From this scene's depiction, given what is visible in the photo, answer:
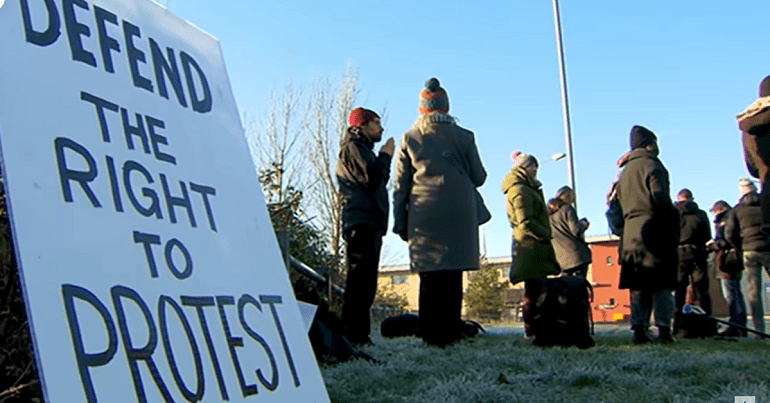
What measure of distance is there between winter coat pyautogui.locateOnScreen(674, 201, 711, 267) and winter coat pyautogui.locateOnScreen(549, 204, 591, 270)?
1.01m

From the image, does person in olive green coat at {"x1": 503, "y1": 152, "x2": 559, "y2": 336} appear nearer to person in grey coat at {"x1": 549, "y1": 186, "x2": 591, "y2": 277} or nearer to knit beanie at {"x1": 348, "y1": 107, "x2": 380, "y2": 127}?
knit beanie at {"x1": 348, "y1": 107, "x2": 380, "y2": 127}

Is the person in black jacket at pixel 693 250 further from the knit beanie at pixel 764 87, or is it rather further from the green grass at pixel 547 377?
the knit beanie at pixel 764 87

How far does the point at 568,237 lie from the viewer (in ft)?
24.9

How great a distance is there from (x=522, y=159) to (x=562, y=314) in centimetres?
139

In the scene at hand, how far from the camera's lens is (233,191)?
6.05ft

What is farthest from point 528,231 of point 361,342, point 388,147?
point 361,342

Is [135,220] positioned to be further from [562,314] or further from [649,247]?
[649,247]

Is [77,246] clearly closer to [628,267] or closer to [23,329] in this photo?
[23,329]

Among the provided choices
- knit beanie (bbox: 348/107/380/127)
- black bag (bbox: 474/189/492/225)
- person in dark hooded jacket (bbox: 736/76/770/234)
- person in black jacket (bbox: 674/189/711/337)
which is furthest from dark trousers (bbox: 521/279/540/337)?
person in black jacket (bbox: 674/189/711/337)

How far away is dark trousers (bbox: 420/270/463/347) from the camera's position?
4.76 m

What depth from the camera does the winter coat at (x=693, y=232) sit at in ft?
25.1

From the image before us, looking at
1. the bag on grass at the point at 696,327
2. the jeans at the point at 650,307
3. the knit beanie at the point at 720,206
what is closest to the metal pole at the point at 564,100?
the knit beanie at the point at 720,206

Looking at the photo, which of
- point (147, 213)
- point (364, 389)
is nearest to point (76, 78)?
point (147, 213)

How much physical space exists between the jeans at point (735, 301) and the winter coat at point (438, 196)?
3685mm
